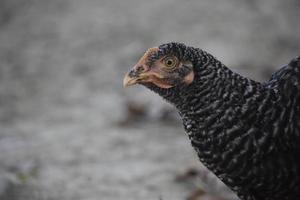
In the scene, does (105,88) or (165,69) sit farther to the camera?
(105,88)

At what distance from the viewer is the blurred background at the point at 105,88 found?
21.2 ft

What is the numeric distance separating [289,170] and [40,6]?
932 cm

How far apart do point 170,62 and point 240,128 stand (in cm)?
60

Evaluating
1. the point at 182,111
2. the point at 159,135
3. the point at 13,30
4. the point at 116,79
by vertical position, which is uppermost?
the point at 13,30

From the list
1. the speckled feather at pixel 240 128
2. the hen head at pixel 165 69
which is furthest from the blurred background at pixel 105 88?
the hen head at pixel 165 69

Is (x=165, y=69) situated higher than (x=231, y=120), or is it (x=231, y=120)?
(x=165, y=69)

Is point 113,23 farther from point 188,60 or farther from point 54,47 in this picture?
point 188,60

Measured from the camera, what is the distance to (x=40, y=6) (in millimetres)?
12273

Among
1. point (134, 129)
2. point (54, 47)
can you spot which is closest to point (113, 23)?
point (54, 47)

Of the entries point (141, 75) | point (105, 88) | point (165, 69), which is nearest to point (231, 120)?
point (165, 69)

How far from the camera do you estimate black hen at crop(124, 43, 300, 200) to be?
377 cm

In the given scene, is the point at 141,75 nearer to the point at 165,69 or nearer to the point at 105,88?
the point at 165,69

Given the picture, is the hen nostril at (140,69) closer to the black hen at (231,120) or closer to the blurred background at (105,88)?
the black hen at (231,120)

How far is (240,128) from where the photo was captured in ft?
12.4
